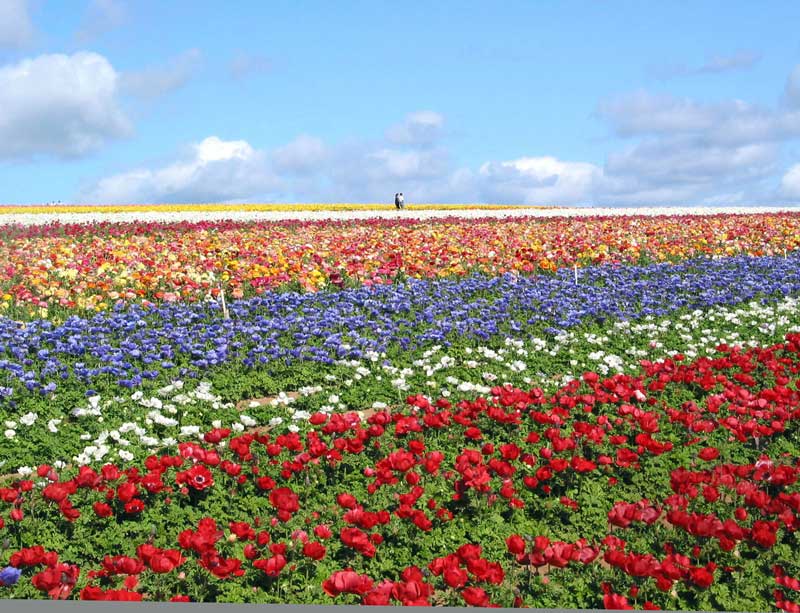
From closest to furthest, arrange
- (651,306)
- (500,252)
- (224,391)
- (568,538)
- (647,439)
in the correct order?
(568,538), (647,439), (224,391), (651,306), (500,252)

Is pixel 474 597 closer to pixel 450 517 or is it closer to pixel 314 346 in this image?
pixel 450 517

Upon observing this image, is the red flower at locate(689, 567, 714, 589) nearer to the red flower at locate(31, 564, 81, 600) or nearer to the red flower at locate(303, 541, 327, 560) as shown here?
the red flower at locate(303, 541, 327, 560)

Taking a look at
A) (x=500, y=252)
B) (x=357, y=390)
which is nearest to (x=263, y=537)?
(x=357, y=390)

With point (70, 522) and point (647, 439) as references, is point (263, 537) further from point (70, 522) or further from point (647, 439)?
point (647, 439)

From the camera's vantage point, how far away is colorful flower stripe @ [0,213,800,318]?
12414 mm

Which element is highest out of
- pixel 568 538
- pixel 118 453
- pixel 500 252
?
pixel 500 252

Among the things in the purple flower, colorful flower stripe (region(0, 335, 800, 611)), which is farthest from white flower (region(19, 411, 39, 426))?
the purple flower

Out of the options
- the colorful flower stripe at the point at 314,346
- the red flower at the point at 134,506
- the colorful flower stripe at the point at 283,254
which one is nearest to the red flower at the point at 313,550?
the red flower at the point at 134,506

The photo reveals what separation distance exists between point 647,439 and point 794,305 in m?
8.06

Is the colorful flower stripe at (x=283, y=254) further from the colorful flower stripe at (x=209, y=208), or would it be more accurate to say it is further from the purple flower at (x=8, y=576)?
the colorful flower stripe at (x=209, y=208)

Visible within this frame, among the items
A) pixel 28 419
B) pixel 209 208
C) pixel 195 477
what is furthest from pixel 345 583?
pixel 209 208

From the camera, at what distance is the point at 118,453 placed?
19.5ft

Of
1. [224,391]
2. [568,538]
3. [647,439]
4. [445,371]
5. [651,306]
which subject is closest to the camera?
[568,538]

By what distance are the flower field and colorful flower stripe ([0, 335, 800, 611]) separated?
21mm
